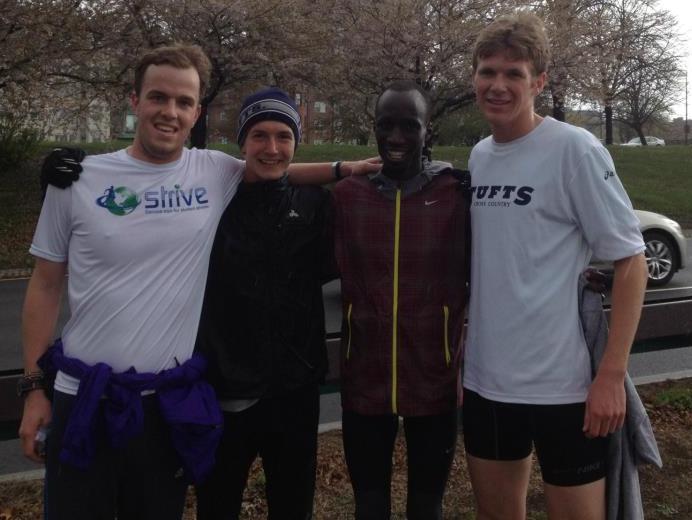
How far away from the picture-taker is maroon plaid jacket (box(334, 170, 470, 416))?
2.41 m

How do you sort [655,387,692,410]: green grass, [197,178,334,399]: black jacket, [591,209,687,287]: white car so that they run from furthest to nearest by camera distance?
1. [591,209,687,287]: white car
2. [655,387,692,410]: green grass
3. [197,178,334,399]: black jacket

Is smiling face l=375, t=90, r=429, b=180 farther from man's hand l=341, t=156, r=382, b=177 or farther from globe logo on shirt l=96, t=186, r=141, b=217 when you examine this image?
globe logo on shirt l=96, t=186, r=141, b=217

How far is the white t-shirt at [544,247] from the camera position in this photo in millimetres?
2211

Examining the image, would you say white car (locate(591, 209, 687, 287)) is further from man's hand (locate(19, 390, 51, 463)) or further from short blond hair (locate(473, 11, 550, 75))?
man's hand (locate(19, 390, 51, 463))

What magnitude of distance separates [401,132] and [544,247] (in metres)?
0.64

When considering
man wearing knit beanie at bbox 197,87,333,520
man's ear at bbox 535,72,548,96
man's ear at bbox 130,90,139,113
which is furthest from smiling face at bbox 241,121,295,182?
man's ear at bbox 535,72,548,96

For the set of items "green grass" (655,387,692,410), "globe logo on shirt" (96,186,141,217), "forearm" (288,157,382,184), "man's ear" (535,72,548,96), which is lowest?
"green grass" (655,387,692,410)

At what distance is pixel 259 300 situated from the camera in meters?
2.41

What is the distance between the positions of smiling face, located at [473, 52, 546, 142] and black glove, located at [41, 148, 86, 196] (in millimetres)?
1373

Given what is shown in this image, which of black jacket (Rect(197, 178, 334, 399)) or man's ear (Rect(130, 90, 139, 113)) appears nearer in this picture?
man's ear (Rect(130, 90, 139, 113))

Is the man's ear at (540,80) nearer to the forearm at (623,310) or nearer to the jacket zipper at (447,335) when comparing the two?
the forearm at (623,310)

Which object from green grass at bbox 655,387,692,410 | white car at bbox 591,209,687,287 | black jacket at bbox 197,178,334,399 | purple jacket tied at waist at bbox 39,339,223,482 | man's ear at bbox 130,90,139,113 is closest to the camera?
purple jacket tied at waist at bbox 39,339,223,482

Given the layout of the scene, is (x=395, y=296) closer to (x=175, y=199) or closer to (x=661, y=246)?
(x=175, y=199)

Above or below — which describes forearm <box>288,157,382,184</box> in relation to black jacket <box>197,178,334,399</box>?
above
